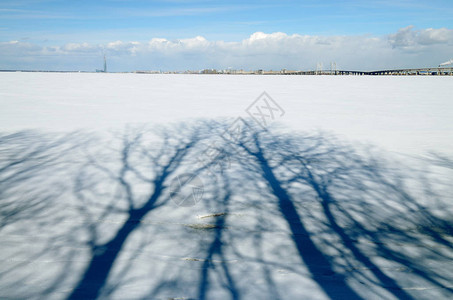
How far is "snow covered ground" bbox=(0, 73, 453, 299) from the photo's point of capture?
3365 millimetres

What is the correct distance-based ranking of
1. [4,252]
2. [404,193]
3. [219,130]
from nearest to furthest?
1. [4,252]
2. [404,193]
3. [219,130]

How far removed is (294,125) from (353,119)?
3176 millimetres

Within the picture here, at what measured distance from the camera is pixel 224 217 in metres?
4.86

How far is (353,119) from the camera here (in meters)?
13.7

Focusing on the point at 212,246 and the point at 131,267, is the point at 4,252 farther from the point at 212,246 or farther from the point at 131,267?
the point at 212,246

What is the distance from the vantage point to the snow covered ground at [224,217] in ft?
11.0

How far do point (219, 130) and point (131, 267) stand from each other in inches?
319

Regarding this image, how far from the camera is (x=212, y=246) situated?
4047 millimetres

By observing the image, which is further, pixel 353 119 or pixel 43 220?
pixel 353 119

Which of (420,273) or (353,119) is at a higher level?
(353,119)

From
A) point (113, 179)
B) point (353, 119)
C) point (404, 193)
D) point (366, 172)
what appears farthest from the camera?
point (353, 119)

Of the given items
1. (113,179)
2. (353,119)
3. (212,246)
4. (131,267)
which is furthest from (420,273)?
(353,119)

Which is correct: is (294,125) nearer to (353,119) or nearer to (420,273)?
(353,119)

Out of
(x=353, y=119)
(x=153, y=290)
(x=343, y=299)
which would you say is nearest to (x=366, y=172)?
(x=343, y=299)
